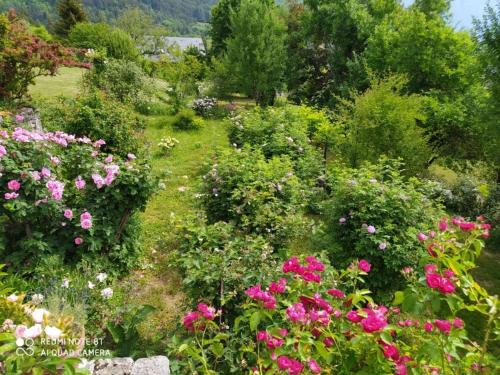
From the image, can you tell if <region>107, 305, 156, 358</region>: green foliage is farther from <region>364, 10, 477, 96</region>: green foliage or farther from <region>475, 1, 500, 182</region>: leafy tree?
<region>364, 10, 477, 96</region>: green foliage

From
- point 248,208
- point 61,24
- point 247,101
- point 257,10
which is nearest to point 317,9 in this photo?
point 257,10

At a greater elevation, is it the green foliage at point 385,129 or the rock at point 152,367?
the green foliage at point 385,129

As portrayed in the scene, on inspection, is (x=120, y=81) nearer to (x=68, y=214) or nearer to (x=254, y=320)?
(x=68, y=214)

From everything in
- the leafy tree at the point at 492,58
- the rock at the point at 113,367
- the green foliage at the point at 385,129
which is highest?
the leafy tree at the point at 492,58

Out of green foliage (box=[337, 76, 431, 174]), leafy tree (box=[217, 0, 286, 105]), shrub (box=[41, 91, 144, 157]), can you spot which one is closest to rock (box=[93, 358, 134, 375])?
shrub (box=[41, 91, 144, 157])

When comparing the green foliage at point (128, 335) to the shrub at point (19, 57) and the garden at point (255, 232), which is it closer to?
the garden at point (255, 232)

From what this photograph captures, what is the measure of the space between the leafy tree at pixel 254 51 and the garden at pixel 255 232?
4200mm

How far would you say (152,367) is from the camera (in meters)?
2.66

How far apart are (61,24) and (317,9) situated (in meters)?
23.0

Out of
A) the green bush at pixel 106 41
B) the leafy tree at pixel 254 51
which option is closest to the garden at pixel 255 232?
the leafy tree at pixel 254 51

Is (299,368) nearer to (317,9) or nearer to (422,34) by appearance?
(422,34)

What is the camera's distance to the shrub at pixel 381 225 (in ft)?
13.9

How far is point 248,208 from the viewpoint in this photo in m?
5.09

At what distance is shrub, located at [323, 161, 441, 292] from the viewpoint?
4.24 meters
